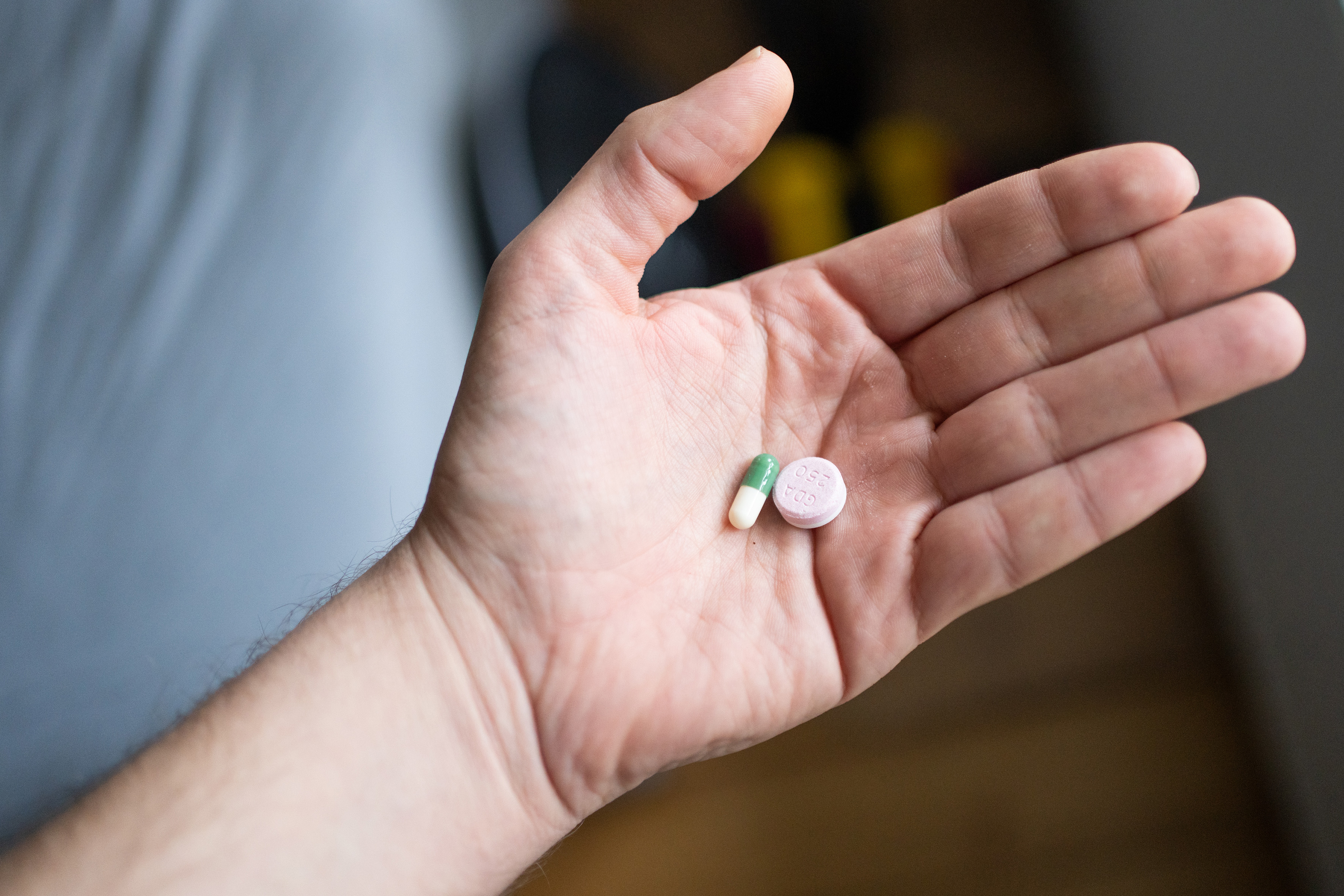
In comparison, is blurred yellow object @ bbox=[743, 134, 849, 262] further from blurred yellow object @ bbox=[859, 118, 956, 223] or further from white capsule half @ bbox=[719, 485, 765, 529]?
white capsule half @ bbox=[719, 485, 765, 529]

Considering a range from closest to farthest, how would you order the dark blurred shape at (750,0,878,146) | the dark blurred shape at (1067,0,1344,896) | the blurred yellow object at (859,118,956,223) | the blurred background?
the dark blurred shape at (1067,0,1344,896) < the blurred background < the blurred yellow object at (859,118,956,223) < the dark blurred shape at (750,0,878,146)

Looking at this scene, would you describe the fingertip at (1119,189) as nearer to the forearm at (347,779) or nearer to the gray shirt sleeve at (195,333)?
the forearm at (347,779)

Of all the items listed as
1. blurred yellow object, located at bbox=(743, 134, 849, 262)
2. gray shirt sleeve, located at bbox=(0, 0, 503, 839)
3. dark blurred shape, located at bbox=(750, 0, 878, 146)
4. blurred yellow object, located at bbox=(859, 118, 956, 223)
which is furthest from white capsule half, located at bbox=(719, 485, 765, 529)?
dark blurred shape, located at bbox=(750, 0, 878, 146)

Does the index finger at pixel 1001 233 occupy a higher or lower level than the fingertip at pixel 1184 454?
higher

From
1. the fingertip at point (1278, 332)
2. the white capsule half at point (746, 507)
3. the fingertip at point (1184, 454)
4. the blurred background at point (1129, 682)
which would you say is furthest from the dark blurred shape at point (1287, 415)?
the white capsule half at point (746, 507)

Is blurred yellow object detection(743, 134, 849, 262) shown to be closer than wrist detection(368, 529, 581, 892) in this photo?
No

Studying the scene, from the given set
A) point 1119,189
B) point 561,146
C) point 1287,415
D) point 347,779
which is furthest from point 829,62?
point 347,779

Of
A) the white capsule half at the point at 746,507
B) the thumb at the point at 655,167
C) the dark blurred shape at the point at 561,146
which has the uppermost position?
the dark blurred shape at the point at 561,146

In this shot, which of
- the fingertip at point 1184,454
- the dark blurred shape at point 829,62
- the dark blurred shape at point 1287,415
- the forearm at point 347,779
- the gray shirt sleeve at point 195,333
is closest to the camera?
the forearm at point 347,779
